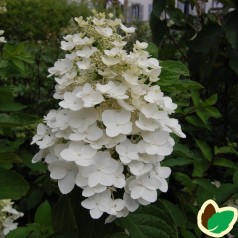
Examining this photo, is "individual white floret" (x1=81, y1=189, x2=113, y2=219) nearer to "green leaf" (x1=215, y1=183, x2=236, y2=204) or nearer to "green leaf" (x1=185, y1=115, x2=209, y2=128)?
"green leaf" (x1=215, y1=183, x2=236, y2=204)

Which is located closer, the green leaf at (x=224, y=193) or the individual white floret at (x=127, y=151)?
the individual white floret at (x=127, y=151)

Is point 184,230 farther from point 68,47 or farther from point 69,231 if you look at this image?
point 68,47

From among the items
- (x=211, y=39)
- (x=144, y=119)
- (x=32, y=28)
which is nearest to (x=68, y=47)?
(x=144, y=119)

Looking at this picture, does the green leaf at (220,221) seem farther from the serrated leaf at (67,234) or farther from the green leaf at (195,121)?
the green leaf at (195,121)

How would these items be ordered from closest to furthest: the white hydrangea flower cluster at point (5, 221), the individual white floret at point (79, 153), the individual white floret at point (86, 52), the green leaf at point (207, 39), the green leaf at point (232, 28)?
the individual white floret at point (79, 153)
the individual white floret at point (86, 52)
the white hydrangea flower cluster at point (5, 221)
the green leaf at point (232, 28)
the green leaf at point (207, 39)

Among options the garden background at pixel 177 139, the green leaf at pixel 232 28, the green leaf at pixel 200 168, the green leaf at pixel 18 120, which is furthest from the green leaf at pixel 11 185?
the green leaf at pixel 232 28

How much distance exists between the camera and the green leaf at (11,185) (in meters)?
1.04

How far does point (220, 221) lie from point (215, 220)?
18 millimetres

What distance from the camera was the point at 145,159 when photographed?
34.0 inches

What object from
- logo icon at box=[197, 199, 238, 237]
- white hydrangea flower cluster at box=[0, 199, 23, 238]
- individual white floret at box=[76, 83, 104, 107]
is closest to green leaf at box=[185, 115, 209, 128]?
logo icon at box=[197, 199, 238, 237]

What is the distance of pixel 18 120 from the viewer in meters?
1.06

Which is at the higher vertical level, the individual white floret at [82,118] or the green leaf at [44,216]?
the individual white floret at [82,118]

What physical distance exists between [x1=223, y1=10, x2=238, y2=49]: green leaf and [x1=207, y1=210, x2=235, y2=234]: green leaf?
0.98 metres

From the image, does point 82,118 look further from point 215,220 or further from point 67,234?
point 215,220
